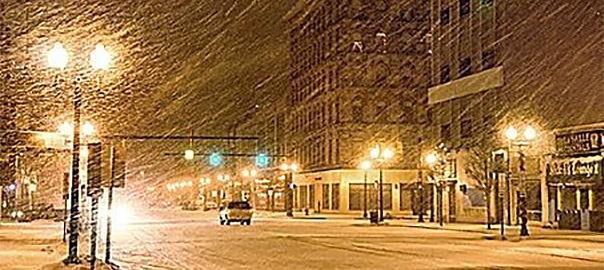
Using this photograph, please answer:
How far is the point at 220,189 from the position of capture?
151m

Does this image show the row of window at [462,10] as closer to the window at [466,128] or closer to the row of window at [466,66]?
the row of window at [466,66]

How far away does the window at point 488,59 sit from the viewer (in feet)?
198

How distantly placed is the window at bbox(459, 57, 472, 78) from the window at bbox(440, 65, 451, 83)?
219 cm

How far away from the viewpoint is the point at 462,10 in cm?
6556

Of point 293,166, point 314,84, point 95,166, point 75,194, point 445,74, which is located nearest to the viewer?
point 95,166

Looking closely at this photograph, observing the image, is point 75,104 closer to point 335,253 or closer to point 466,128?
point 335,253

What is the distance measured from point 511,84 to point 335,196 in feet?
139

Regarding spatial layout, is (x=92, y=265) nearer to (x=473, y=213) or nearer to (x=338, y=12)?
(x=473, y=213)

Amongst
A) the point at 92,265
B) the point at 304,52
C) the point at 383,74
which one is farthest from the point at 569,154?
the point at 304,52

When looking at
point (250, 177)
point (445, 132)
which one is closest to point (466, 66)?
point (445, 132)

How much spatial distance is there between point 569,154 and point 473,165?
9943 millimetres

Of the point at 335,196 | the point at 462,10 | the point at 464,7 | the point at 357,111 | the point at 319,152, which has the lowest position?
the point at 335,196

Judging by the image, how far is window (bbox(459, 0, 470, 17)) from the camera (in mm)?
64500

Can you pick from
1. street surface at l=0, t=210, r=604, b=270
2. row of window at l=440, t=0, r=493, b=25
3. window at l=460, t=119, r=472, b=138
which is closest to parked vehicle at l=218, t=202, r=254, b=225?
window at l=460, t=119, r=472, b=138
